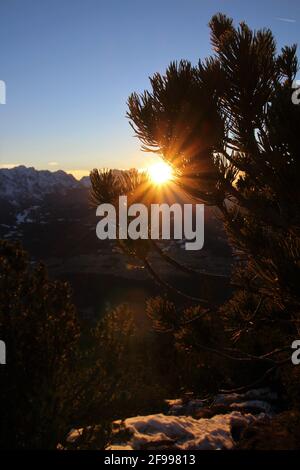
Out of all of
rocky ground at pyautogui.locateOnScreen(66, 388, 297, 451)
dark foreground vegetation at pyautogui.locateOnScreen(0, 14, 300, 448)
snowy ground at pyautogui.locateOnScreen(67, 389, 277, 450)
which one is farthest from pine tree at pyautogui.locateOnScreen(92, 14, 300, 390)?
snowy ground at pyautogui.locateOnScreen(67, 389, 277, 450)

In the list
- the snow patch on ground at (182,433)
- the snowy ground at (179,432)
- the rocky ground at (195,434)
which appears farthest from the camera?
the snow patch on ground at (182,433)

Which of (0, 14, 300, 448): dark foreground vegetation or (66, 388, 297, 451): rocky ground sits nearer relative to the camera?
(0, 14, 300, 448): dark foreground vegetation

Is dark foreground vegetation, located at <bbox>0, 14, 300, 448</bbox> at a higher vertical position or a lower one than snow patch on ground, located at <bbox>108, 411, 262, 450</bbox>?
higher

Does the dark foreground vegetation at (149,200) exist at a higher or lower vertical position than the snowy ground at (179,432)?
higher

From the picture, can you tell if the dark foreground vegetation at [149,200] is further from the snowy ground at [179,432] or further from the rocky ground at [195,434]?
the snowy ground at [179,432]

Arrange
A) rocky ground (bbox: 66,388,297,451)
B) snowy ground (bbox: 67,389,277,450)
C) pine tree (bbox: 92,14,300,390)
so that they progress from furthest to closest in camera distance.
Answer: snowy ground (bbox: 67,389,277,450) < rocky ground (bbox: 66,388,297,451) < pine tree (bbox: 92,14,300,390)

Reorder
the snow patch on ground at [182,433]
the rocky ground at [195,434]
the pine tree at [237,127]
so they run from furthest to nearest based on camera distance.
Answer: the snow patch on ground at [182,433], the rocky ground at [195,434], the pine tree at [237,127]

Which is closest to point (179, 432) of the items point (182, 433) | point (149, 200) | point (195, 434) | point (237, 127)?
point (182, 433)

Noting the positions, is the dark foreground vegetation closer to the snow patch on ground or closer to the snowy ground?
the snowy ground

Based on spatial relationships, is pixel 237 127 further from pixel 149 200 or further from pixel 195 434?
pixel 195 434

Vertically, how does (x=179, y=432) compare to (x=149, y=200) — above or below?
below

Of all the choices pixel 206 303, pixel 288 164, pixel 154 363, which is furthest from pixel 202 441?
pixel 154 363

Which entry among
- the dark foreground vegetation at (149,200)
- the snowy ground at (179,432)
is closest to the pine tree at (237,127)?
the dark foreground vegetation at (149,200)
